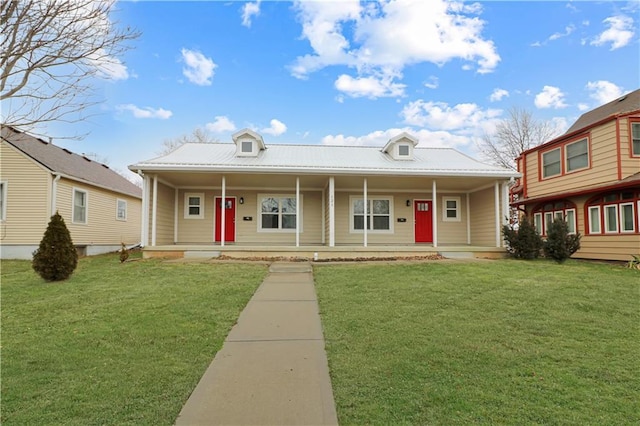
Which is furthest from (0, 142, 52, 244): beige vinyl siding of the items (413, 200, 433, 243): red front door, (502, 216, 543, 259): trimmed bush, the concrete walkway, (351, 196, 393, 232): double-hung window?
(502, 216, 543, 259): trimmed bush

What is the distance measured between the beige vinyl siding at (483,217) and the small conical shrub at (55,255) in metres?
13.1

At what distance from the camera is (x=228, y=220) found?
14.1m

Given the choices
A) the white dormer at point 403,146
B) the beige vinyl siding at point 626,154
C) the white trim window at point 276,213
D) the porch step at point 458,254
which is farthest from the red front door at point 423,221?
the beige vinyl siding at point 626,154

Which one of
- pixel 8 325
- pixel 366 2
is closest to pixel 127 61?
pixel 8 325

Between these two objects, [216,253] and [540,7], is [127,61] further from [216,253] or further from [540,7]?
[540,7]

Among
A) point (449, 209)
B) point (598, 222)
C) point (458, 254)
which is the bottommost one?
point (458, 254)

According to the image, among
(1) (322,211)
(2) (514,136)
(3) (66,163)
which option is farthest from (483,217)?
(2) (514,136)

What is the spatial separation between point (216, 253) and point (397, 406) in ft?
32.3

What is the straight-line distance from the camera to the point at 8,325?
4898mm

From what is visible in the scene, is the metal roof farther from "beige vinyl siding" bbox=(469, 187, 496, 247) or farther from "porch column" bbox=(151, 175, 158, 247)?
"beige vinyl siding" bbox=(469, 187, 496, 247)

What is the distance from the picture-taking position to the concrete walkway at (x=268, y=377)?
106 inches

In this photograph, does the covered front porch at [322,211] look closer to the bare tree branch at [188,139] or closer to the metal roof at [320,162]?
the metal roof at [320,162]

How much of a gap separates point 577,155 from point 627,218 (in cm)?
305

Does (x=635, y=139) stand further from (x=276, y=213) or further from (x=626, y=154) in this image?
(x=276, y=213)
